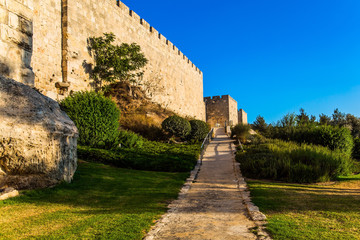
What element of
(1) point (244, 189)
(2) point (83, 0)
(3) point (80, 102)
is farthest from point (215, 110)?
(1) point (244, 189)

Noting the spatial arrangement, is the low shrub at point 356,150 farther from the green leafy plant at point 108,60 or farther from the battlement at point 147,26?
the battlement at point 147,26

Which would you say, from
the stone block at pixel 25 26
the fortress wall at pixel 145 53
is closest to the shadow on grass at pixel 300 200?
the stone block at pixel 25 26

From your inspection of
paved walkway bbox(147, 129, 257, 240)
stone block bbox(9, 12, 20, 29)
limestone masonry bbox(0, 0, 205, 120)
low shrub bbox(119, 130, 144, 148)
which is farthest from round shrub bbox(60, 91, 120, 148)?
stone block bbox(9, 12, 20, 29)

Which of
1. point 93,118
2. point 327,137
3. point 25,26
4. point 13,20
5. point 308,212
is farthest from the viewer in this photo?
point 327,137

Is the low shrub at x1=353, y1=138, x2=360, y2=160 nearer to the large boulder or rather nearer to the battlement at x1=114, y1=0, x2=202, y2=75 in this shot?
the large boulder

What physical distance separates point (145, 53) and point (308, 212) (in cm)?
1813

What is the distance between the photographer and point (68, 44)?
12.7m

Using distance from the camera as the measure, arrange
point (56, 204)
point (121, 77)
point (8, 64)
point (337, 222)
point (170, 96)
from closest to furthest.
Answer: point (337, 222) → point (56, 204) → point (8, 64) → point (121, 77) → point (170, 96)

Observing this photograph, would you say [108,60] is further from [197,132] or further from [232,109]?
[232,109]

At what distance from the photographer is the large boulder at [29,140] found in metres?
4.29

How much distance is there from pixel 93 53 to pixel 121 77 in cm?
214

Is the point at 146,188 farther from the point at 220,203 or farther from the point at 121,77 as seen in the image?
the point at 121,77

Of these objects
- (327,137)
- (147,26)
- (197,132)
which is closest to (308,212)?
(327,137)

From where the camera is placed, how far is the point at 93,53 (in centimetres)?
1449
